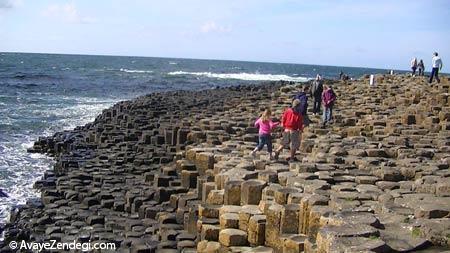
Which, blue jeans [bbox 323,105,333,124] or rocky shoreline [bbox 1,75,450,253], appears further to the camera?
blue jeans [bbox 323,105,333,124]

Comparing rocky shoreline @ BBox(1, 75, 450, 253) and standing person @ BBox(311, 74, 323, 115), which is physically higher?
standing person @ BBox(311, 74, 323, 115)

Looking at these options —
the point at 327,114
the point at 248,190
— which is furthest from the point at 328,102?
the point at 248,190

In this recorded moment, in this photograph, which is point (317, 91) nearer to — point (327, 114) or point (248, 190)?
point (327, 114)

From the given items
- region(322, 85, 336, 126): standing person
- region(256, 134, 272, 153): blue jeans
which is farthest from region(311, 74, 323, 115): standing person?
region(256, 134, 272, 153): blue jeans

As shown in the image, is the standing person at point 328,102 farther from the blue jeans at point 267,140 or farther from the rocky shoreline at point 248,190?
the blue jeans at point 267,140

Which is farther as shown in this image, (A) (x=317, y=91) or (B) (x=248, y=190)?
(A) (x=317, y=91)

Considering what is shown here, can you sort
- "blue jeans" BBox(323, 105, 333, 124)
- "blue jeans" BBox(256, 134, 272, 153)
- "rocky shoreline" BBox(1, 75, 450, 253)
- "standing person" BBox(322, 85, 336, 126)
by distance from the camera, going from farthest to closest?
"blue jeans" BBox(323, 105, 333, 124), "standing person" BBox(322, 85, 336, 126), "blue jeans" BBox(256, 134, 272, 153), "rocky shoreline" BBox(1, 75, 450, 253)

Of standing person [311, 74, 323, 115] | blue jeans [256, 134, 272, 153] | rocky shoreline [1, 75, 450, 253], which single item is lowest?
rocky shoreline [1, 75, 450, 253]

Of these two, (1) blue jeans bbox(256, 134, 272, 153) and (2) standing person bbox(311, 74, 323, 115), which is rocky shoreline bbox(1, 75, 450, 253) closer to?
(1) blue jeans bbox(256, 134, 272, 153)

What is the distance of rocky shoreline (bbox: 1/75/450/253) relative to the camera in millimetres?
7012

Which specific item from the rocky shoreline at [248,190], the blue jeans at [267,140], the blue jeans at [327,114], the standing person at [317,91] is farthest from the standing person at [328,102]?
the blue jeans at [267,140]

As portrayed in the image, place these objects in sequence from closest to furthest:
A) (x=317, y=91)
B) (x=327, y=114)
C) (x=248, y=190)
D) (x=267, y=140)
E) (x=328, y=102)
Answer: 1. (x=248, y=190)
2. (x=267, y=140)
3. (x=328, y=102)
4. (x=327, y=114)
5. (x=317, y=91)

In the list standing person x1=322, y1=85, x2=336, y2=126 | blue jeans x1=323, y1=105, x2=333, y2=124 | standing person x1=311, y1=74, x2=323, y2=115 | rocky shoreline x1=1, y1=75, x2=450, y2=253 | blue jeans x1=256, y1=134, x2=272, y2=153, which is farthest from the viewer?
standing person x1=311, y1=74, x2=323, y2=115

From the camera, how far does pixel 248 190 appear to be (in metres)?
9.10
